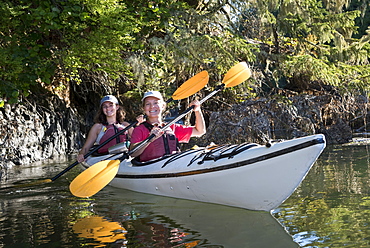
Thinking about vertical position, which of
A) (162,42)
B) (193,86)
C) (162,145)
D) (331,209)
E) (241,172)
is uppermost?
(162,42)

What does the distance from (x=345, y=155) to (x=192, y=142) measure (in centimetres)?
392

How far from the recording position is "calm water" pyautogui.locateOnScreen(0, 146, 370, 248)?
3.16 metres

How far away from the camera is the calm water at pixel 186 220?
10.4 feet

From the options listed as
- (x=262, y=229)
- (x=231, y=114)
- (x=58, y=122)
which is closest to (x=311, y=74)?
(x=231, y=114)

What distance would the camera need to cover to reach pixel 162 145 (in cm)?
513

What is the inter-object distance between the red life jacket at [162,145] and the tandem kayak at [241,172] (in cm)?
24

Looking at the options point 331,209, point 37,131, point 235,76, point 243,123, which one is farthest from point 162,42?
point 331,209

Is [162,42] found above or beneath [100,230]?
above

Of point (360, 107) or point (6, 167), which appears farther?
point (360, 107)

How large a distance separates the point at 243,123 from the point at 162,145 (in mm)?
4765

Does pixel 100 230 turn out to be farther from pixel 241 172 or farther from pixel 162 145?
pixel 162 145

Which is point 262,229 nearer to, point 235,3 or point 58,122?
point 235,3

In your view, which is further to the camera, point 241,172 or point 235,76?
point 235,76

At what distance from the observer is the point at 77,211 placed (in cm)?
444
